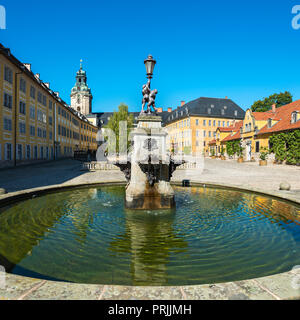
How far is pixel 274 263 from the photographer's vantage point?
350 centimetres

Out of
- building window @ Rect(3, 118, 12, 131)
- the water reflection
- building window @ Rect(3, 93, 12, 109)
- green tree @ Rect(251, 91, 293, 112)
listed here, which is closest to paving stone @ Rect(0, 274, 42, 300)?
the water reflection

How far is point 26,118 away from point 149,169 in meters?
26.7

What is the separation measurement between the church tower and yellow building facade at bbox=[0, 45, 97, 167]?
4927 cm

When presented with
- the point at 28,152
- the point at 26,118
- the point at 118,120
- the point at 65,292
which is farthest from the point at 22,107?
the point at 65,292

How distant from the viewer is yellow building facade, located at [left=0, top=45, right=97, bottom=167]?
22.1 meters

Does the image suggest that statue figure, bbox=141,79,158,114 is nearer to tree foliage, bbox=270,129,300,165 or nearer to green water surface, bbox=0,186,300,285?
green water surface, bbox=0,186,300,285

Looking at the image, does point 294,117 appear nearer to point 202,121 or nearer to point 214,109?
point 202,121

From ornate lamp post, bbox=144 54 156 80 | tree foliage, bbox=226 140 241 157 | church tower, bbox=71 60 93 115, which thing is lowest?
tree foliage, bbox=226 140 241 157

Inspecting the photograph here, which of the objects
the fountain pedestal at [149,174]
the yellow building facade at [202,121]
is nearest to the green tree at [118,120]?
the yellow building facade at [202,121]

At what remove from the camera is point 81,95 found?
89.2 m

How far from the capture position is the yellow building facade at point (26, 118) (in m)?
22.1

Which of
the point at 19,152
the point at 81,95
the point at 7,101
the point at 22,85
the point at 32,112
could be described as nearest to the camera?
the point at 7,101

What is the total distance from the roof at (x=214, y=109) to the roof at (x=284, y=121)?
2773 centimetres

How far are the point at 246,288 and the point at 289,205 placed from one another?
6.16m
